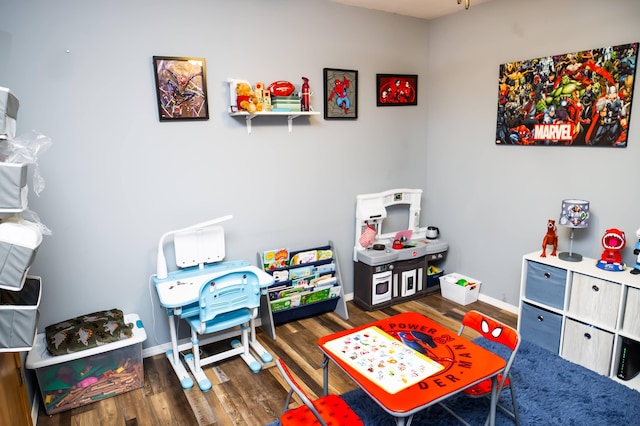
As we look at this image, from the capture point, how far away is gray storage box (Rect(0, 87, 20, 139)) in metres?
1.40

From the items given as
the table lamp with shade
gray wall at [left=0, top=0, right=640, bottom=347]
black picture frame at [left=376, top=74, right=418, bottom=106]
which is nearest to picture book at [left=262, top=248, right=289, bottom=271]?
gray wall at [left=0, top=0, right=640, bottom=347]

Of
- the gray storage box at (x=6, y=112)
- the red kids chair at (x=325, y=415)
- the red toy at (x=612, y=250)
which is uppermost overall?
the gray storage box at (x=6, y=112)

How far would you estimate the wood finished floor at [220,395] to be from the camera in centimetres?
228

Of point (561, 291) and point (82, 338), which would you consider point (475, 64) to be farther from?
point (82, 338)

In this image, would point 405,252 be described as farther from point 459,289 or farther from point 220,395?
point 220,395

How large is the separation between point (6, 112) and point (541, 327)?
3.20m

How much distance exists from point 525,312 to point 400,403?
180cm

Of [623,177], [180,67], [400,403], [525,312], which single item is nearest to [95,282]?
[180,67]

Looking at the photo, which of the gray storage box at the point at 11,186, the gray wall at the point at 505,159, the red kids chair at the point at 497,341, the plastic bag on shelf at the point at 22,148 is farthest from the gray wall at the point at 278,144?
the red kids chair at the point at 497,341

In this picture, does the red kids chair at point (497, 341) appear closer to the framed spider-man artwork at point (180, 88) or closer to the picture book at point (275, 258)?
the picture book at point (275, 258)

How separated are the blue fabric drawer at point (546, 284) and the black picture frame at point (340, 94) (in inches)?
72.0

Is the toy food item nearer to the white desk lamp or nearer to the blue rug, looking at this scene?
the white desk lamp

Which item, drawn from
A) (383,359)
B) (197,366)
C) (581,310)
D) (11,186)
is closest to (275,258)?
(197,366)

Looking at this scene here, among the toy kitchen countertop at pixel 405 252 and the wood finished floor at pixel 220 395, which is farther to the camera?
the toy kitchen countertop at pixel 405 252
